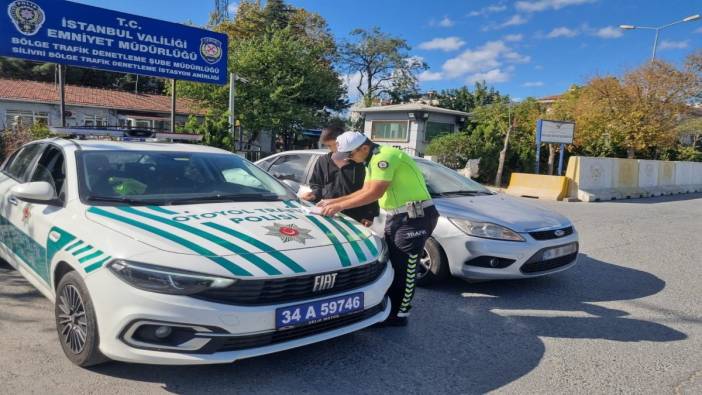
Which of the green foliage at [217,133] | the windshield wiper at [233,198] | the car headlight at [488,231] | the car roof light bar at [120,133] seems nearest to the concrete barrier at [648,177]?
the green foliage at [217,133]

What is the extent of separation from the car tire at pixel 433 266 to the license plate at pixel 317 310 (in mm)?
1839

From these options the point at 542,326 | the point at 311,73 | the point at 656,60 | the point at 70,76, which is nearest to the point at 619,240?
the point at 542,326

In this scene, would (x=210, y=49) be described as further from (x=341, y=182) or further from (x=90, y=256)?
(x=90, y=256)

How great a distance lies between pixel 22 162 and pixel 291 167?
2.76 metres

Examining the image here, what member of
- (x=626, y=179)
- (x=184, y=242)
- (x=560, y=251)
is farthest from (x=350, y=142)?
(x=626, y=179)

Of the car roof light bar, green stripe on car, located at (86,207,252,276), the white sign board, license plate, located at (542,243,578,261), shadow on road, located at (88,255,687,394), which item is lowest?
shadow on road, located at (88,255,687,394)

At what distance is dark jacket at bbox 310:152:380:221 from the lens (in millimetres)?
4156

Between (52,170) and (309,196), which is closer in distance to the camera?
(52,170)

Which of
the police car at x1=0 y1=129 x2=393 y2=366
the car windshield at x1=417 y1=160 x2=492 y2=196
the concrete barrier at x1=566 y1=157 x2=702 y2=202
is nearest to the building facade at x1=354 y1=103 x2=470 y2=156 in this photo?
the concrete barrier at x1=566 y1=157 x2=702 y2=202

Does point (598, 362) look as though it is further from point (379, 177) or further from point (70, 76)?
point (70, 76)

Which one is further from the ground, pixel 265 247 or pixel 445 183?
pixel 445 183

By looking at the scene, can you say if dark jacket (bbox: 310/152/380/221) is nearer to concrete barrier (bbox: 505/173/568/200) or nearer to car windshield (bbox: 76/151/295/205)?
car windshield (bbox: 76/151/295/205)

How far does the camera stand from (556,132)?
1706 centimetres

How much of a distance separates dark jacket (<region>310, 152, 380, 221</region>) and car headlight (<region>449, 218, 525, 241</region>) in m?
0.98
